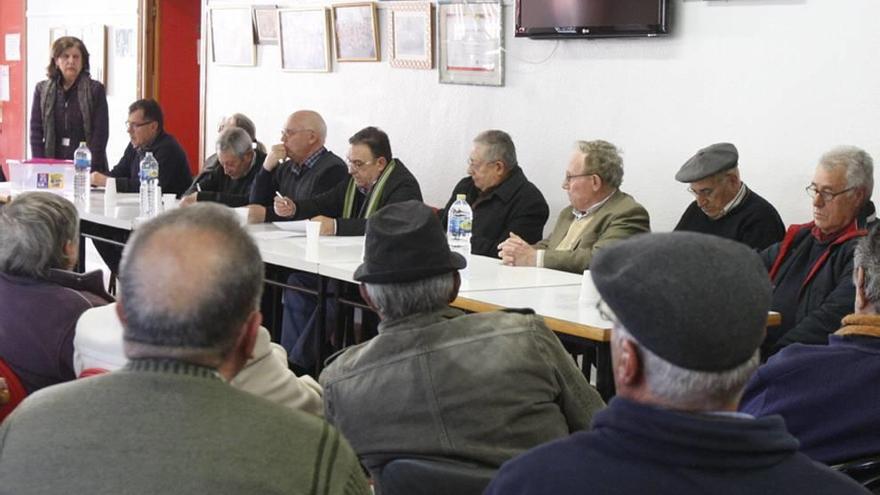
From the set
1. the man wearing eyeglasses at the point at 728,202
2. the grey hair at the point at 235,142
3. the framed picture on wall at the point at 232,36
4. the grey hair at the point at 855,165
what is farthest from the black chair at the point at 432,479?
the framed picture on wall at the point at 232,36

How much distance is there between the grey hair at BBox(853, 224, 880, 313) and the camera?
270cm

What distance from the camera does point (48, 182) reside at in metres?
7.14

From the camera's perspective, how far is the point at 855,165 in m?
4.28

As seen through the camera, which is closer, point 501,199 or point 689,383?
point 689,383

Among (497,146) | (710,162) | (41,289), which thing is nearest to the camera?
(41,289)

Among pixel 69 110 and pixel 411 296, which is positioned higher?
pixel 69 110

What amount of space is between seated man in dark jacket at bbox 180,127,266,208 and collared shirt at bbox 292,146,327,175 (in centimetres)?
37

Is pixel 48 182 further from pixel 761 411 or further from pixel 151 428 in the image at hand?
pixel 151 428

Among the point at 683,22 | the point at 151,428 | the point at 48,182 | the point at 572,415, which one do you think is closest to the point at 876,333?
the point at 572,415

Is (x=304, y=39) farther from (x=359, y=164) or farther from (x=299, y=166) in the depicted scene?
(x=359, y=164)

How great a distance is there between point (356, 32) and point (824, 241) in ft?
13.5

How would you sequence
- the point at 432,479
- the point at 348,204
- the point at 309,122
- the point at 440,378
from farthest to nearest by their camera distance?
the point at 309,122 < the point at 348,204 < the point at 440,378 < the point at 432,479

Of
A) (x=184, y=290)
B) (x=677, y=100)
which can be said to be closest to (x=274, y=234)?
(x=677, y=100)

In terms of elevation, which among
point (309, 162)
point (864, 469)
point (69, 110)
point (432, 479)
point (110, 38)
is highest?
point (110, 38)
